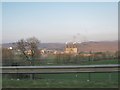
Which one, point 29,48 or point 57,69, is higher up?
point 29,48

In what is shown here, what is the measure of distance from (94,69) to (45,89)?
1.74 meters

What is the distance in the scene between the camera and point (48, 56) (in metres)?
6.97

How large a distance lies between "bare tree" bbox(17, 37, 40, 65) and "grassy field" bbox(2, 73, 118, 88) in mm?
641

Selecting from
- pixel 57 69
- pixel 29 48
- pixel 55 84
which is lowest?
pixel 55 84

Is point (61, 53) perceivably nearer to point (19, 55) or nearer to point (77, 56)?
point (77, 56)

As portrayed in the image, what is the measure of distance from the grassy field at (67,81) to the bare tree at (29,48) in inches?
25.2

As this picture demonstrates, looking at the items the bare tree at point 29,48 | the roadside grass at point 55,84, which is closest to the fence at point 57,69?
the roadside grass at point 55,84

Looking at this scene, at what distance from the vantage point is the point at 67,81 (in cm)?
781

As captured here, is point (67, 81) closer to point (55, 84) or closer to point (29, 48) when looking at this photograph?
point (55, 84)

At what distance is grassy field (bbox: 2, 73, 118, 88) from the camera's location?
717cm

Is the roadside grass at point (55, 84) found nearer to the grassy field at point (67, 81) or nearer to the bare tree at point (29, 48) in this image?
the grassy field at point (67, 81)

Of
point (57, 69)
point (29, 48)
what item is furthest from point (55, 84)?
point (29, 48)

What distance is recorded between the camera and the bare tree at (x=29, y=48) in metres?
7.25

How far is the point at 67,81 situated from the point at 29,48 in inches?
52.3
